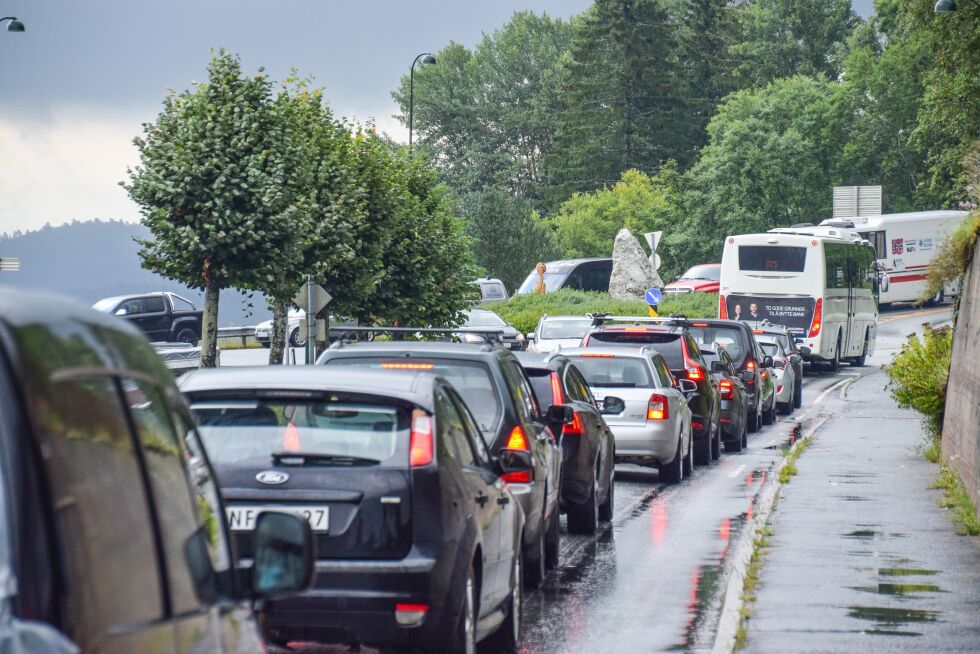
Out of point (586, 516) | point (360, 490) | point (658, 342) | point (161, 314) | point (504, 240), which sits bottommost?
point (586, 516)

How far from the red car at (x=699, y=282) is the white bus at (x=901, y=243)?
230 inches

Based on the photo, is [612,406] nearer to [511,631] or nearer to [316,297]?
[511,631]

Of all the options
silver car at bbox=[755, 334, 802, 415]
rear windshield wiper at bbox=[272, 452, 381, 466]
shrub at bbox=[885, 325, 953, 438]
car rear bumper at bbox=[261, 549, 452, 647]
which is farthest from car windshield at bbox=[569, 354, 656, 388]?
silver car at bbox=[755, 334, 802, 415]

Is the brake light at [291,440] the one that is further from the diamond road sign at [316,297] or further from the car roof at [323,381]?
the diamond road sign at [316,297]

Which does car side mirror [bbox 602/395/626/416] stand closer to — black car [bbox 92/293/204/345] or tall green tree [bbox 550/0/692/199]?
black car [bbox 92/293/204/345]

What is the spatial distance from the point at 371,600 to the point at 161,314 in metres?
44.5

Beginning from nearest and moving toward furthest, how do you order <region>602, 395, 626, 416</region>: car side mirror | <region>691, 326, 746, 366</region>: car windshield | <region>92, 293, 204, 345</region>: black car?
<region>602, 395, 626, 416</region>: car side mirror, <region>691, 326, 746, 366</region>: car windshield, <region>92, 293, 204, 345</region>: black car

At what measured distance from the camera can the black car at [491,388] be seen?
9969 millimetres

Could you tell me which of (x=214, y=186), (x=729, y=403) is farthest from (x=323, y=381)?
(x=214, y=186)

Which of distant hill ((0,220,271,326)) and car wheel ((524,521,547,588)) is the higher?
distant hill ((0,220,271,326))

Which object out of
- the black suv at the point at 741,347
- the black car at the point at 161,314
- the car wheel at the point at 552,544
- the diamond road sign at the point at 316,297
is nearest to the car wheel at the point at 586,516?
the car wheel at the point at 552,544

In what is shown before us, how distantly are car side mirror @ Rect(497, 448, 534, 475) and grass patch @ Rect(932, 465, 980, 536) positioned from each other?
481 centimetres

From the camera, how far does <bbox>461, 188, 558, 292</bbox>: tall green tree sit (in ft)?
251

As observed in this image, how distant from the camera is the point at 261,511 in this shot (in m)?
6.75
